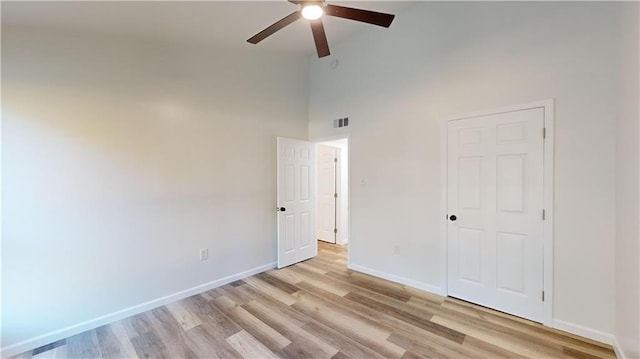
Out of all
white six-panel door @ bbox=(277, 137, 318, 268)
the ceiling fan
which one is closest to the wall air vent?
white six-panel door @ bbox=(277, 137, 318, 268)

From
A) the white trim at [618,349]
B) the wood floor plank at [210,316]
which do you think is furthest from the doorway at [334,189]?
the white trim at [618,349]

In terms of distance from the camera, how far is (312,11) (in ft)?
6.50

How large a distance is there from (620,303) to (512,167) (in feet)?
4.25

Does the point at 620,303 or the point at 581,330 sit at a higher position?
the point at 620,303

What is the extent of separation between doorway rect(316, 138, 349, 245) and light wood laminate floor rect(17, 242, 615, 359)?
229cm

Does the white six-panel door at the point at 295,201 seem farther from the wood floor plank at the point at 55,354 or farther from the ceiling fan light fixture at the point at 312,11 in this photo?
the wood floor plank at the point at 55,354

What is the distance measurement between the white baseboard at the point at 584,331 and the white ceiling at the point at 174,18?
3752 millimetres

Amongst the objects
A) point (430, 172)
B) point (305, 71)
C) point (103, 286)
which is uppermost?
point (305, 71)

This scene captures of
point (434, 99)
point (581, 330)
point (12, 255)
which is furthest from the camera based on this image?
point (434, 99)

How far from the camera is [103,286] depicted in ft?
8.56

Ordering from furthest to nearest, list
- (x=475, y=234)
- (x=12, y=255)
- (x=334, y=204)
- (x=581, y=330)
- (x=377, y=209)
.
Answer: (x=334, y=204), (x=377, y=209), (x=475, y=234), (x=581, y=330), (x=12, y=255)

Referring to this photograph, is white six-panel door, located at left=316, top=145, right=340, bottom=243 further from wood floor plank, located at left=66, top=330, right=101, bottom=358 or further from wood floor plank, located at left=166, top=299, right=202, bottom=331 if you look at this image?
wood floor plank, located at left=66, top=330, right=101, bottom=358

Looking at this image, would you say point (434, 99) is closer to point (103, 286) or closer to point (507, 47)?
point (507, 47)

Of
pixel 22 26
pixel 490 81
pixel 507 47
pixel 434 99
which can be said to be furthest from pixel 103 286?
pixel 507 47
